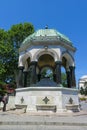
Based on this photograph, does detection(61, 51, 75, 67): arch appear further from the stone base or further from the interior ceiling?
the stone base

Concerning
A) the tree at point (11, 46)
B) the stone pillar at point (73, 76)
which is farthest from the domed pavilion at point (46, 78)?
the tree at point (11, 46)

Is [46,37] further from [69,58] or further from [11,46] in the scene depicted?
[11,46]

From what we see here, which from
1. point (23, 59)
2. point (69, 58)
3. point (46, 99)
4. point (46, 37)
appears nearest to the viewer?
point (46, 99)

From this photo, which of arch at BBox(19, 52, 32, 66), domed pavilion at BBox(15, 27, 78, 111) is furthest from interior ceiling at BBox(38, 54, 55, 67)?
arch at BBox(19, 52, 32, 66)

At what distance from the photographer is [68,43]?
47.1 feet

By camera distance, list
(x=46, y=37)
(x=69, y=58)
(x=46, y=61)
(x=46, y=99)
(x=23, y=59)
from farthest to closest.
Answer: (x=46, y=61)
(x=23, y=59)
(x=69, y=58)
(x=46, y=37)
(x=46, y=99)

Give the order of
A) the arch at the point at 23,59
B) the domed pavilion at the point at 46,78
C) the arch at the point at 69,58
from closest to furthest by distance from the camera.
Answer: the domed pavilion at the point at 46,78 → the arch at the point at 69,58 → the arch at the point at 23,59

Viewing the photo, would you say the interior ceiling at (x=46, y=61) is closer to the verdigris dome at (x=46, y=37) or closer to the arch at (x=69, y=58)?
the arch at (x=69, y=58)

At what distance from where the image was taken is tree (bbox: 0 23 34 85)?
105 ft

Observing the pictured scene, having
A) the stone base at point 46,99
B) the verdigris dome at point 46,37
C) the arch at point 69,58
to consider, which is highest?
the verdigris dome at point 46,37

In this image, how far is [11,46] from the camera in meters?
32.7

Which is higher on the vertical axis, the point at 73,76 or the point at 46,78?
the point at 73,76

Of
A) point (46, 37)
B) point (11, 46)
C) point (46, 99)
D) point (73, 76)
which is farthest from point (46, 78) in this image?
point (11, 46)

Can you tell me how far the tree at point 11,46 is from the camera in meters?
32.1
